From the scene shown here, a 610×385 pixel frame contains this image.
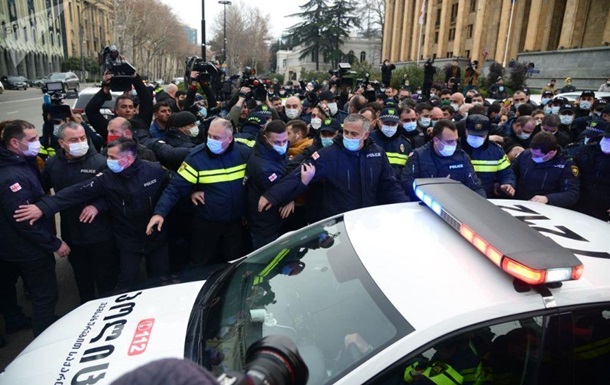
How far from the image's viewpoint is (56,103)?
5.05 meters

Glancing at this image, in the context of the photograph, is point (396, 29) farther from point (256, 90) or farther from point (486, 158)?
point (486, 158)

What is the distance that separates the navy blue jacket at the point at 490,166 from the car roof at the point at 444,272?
204 centimetres

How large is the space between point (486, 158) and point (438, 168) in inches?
30.4

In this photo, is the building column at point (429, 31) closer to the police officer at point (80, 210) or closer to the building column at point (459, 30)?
the building column at point (459, 30)

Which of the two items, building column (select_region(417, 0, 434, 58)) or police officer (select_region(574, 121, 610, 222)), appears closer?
police officer (select_region(574, 121, 610, 222))

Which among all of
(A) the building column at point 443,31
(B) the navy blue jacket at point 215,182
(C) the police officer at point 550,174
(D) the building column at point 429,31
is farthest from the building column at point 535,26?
(B) the navy blue jacket at point 215,182

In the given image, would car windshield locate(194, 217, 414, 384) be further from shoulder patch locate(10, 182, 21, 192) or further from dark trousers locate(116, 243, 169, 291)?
shoulder patch locate(10, 182, 21, 192)

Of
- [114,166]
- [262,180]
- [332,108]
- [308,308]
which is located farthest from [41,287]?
[332,108]

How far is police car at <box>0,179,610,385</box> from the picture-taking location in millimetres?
1527

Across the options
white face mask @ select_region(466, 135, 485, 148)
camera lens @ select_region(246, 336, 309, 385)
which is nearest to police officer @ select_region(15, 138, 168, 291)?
camera lens @ select_region(246, 336, 309, 385)

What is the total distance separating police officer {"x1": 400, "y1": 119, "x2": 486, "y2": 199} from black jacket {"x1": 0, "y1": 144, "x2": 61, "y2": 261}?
314 centimetres

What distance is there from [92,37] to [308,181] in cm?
7743

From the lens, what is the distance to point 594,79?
20.6 m

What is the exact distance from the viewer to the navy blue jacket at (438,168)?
3865 mm
